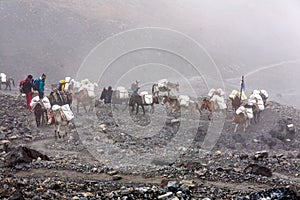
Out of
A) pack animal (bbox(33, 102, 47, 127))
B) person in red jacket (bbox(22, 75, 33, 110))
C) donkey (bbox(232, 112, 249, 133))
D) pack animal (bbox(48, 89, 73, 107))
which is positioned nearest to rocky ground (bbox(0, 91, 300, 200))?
pack animal (bbox(33, 102, 47, 127))

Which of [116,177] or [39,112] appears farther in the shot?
[39,112]

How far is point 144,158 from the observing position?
1310 cm

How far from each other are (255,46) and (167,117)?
3877 centimetres

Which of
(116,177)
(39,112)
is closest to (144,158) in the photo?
(116,177)

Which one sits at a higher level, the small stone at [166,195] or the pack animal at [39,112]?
the pack animal at [39,112]

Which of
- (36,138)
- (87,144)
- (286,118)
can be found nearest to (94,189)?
(87,144)

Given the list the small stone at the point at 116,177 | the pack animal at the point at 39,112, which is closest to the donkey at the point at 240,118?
the pack animal at the point at 39,112

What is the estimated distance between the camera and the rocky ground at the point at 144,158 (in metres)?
9.09

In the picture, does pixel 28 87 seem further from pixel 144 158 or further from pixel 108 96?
pixel 144 158

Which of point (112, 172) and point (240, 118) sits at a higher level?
point (240, 118)

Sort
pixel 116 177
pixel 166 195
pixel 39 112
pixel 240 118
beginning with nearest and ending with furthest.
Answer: pixel 166 195 → pixel 116 177 → pixel 39 112 → pixel 240 118

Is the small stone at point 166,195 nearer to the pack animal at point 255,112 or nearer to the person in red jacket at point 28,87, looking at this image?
the person in red jacket at point 28,87

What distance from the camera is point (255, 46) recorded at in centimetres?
5400

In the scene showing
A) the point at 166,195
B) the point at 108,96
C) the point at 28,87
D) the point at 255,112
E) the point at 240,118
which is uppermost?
the point at 28,87
